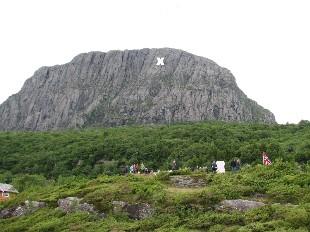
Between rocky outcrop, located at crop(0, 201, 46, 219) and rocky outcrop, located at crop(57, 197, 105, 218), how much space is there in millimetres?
1474

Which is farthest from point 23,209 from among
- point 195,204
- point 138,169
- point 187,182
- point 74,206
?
point 138,169

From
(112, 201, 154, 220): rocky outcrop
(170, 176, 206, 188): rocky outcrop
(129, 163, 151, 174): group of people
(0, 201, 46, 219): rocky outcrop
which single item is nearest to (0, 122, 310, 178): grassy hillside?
(129, 163, 151, 174): group of people

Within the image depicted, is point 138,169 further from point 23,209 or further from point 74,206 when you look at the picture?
point 74,206

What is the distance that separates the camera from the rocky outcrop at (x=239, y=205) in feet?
92.6

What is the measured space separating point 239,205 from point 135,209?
5.39 m

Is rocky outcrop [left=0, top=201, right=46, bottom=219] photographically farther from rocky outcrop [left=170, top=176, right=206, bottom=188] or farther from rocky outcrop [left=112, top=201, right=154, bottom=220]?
rocky outcrop [left=170, top=176, right=206, bottom=188]

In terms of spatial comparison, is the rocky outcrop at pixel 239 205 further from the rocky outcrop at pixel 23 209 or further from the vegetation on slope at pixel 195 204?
the rocky outcrop at pixel 23 209

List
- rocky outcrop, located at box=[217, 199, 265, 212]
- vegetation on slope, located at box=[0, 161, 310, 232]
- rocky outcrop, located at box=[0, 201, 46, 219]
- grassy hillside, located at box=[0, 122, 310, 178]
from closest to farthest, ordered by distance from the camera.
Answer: vegetation on slope, located at box=[0, 161, 310, 232]
rocky outcrop, located at box=[217, 199, 265, 212]
rocky outcrop, located at box=[0, 201, 46, 219]
grassy hillside, located at box=[0, 122, 310, 178]

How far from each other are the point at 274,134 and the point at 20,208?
93094 mm

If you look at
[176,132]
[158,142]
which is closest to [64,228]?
[158,142]

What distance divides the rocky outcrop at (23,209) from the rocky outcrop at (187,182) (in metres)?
7.63

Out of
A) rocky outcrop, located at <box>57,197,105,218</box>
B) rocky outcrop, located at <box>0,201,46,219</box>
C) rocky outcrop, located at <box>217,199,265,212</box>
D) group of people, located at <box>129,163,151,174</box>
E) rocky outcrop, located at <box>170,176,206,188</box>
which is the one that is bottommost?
rocky outcrop, located at <box>0,201,46,219</box>

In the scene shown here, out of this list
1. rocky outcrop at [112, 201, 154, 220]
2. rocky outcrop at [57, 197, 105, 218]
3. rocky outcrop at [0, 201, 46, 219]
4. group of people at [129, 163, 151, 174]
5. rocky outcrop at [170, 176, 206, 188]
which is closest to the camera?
rocky outcrop at [112, 201, 154, 220]

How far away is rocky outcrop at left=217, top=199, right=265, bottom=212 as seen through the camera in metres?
28.2
